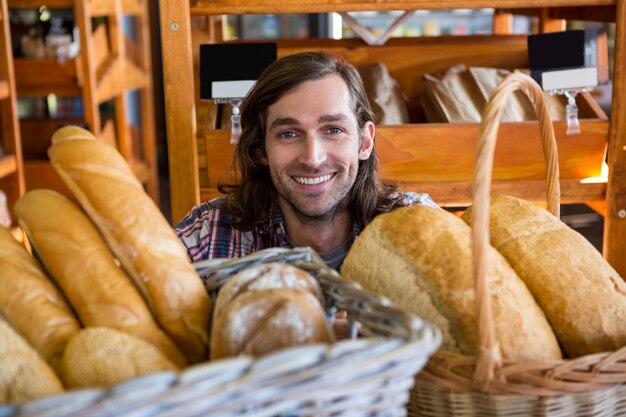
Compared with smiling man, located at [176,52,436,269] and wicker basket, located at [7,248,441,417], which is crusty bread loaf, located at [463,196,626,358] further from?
smiling man, located at [176,52,436,269]

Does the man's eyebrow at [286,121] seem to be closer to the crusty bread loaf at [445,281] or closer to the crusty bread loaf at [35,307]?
the crusty bread loaf at [445,281]

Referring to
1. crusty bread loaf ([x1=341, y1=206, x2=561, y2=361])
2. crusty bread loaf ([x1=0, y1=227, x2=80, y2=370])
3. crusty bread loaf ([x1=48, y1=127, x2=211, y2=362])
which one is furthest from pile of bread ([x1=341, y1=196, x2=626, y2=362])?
crusty bread loaf ([x1=0, y1=227, x2=80, y2=370])

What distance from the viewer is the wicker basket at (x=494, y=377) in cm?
78

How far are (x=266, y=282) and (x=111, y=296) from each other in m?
0.18

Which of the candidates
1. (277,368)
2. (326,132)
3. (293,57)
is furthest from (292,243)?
(277,368)

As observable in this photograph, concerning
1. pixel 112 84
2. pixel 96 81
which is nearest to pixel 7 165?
pixel 96 81

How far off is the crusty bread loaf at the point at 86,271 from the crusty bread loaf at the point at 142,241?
0.06 feet

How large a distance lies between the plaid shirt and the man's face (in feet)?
0.60

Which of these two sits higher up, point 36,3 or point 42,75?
point 36,3

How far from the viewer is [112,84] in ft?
13.8

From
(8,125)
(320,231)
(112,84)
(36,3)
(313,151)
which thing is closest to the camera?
(313,151)

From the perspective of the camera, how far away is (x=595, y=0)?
1.70 meters

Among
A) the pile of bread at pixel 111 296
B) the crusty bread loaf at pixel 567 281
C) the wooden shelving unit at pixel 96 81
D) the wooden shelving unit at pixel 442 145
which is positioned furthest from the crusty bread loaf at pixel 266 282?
the wooden shelving unit at pixel 96 81

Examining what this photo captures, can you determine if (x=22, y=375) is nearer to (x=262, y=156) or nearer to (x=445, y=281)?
(x=445, y=281)
